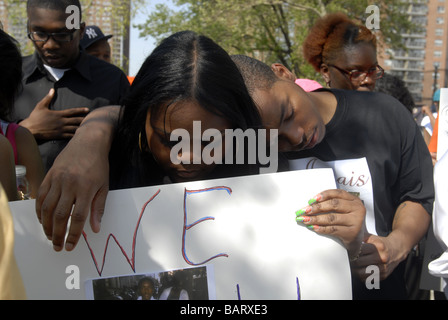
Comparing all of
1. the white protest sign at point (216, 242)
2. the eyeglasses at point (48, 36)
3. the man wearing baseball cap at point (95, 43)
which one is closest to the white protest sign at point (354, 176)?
the white protest sign at point (216, 242)

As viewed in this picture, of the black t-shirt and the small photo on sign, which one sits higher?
the black t-shirt

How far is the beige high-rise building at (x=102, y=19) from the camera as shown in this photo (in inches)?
359

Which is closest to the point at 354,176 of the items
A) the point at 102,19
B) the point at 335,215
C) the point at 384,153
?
the point at 384,153

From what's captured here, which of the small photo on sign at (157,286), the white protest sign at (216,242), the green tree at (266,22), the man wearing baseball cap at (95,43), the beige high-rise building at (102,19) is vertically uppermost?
the green tree at (266,22)

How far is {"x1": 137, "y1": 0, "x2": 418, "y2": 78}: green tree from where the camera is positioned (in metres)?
15.3

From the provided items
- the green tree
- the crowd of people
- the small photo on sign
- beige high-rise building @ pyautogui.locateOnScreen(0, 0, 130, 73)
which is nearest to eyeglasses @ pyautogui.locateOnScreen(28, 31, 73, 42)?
the crowd of people

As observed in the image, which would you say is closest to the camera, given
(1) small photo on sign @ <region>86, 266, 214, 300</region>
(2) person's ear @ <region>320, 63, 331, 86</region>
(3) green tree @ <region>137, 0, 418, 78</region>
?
(1) small photo on sign @ <region>86, 266, 214, 300</region>

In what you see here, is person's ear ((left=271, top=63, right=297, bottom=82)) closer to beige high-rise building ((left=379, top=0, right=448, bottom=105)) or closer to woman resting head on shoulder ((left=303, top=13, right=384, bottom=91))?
woman resting head on shoulder ((left=303, top=13, right=384, bottom=91))

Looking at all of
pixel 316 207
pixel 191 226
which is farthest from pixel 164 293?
pixel 316 207

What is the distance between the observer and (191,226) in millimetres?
1166

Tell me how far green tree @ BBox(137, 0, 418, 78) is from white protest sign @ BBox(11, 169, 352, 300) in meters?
14.4

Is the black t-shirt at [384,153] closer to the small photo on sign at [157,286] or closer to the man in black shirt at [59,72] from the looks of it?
the small photo on sign at [157,286]

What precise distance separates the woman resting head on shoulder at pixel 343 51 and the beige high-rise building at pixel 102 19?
6.98 m
